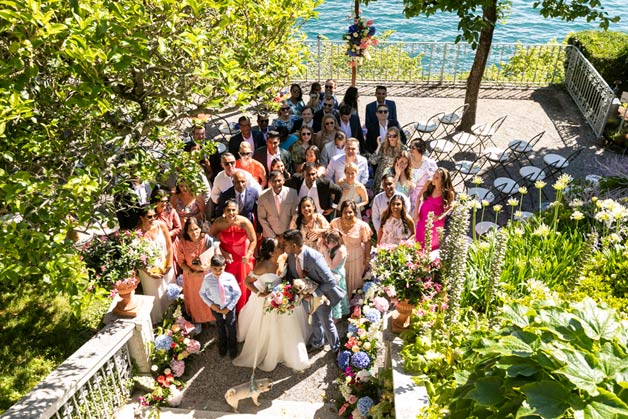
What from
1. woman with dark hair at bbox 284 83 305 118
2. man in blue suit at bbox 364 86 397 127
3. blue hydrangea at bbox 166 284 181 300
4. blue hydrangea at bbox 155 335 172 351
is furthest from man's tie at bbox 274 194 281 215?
woman with dark hair at bbox 284 83 305 118

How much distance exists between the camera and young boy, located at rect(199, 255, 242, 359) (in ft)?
21.2

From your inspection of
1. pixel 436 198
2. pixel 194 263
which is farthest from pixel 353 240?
pixel 194 263

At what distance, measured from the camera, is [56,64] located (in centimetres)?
462

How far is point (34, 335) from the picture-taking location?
6883 mm

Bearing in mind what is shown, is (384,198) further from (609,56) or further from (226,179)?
(609,56)

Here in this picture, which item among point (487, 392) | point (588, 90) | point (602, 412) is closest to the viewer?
point (602, 412)

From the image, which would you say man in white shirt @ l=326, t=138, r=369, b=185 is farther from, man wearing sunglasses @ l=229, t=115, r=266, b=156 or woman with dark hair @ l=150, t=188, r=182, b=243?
woman with dark hair @ l=150, t=188, r=182, b=243

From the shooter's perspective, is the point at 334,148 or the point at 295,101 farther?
the point at 295,101

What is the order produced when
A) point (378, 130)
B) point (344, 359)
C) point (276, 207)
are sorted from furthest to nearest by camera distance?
point (378, 130), point (276, 207), point (344, 359)

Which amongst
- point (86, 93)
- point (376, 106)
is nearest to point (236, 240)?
point (86, 93)

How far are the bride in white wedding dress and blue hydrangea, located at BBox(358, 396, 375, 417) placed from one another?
1157 mm

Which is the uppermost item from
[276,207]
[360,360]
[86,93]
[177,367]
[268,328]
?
[86,93]

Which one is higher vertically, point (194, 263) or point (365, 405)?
point (194, 263)

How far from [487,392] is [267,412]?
429 cm
